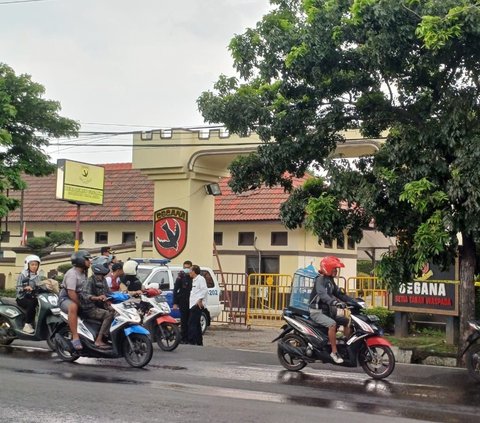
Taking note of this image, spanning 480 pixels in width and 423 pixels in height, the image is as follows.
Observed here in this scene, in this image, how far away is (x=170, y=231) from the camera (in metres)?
A: 24.2

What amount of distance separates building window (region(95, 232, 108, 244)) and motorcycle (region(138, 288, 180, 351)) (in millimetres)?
20458

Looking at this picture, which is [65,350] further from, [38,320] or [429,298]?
[429,298]

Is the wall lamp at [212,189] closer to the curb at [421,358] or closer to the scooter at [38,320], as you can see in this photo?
the scooter at [38,320]

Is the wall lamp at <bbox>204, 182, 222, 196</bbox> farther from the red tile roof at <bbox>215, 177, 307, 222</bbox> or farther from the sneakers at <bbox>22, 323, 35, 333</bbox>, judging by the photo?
the sneakers at <bbox>22, 323, 35, 333</bbox>

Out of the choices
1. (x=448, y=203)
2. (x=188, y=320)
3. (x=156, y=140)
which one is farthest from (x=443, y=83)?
(x=156, y=140)

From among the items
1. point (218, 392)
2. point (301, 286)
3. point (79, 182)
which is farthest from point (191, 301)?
point (79, 182)

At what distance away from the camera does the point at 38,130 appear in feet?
82.1

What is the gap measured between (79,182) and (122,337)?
1400 centimetres

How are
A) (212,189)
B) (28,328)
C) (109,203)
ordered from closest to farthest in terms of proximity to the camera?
(28,328) < (212,189) < (109,203)

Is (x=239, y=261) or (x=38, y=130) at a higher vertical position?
(x=38, y=130)

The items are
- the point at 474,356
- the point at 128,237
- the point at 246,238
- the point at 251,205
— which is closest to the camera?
the point at 474,356

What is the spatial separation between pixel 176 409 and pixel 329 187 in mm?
6481

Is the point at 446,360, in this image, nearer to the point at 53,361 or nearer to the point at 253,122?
the point at 253,122

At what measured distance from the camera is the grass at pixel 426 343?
1422 centimetres
